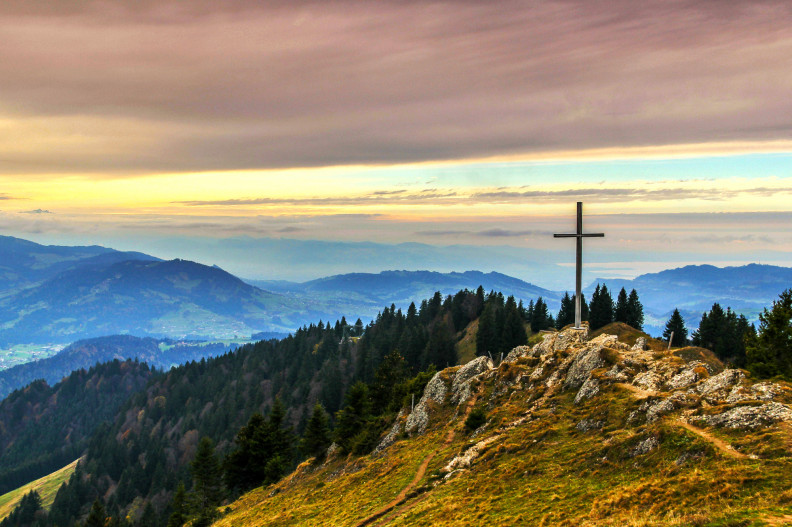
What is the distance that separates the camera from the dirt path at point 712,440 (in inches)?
963

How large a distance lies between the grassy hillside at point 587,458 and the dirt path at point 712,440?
4.0 inches

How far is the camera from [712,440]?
2630 centimetres

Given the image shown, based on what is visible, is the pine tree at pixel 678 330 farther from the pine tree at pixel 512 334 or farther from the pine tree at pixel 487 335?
the pine tree at pixel 487 335

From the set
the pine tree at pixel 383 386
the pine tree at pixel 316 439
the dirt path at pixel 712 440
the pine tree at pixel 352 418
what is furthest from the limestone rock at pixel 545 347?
the pine tree at pixel 316 439

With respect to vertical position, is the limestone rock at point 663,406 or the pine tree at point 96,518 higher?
the limestone rock at point 663,406

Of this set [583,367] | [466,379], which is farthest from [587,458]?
[466,379]

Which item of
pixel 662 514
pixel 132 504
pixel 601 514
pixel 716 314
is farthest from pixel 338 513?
pixel 132 504

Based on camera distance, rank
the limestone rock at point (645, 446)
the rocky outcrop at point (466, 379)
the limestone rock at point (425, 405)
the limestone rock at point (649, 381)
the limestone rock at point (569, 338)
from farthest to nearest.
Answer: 1. the rocky outcrop at point (466, 379)
2. the limestone rock at point (569, 338)
3. the limestone rock at point (425, 405)
4. the limestone rock at point (649, 381)
5. the limestone rock at point (645, 446)

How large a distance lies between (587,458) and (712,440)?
23.7 feet

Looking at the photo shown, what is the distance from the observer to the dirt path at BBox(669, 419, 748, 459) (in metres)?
24.5

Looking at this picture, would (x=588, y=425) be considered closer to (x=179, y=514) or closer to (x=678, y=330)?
(x=179, y=514)

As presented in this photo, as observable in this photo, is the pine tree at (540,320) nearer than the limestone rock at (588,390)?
No

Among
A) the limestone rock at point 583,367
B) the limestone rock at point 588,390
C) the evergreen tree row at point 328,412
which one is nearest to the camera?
the limestone rock at point 588,390

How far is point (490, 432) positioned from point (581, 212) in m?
24.6
